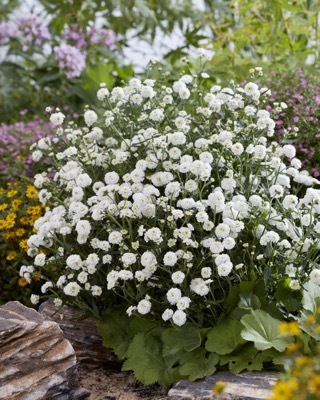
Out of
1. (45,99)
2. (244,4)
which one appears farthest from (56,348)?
(45,99)

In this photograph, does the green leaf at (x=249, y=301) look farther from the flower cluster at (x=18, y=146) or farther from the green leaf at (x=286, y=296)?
the flower cluster at (x=18, y=146)

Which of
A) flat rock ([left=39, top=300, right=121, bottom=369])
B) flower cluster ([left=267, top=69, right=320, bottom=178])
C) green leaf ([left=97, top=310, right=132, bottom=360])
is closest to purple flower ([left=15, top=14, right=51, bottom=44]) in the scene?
flower cluster ([left=267, top=69, right=320, bottom=178])

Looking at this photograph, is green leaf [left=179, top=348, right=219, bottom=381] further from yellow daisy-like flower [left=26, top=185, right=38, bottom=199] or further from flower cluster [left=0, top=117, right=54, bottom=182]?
flower cluster [left=0, top=117, right=54, bottom=182]

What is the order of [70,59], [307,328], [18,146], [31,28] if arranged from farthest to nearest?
[31,28]
[70,59]
[18,146]
[307,328]

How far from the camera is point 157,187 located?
3102 millimetres

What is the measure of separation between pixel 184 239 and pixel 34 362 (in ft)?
2.41

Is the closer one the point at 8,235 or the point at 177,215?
the point at 177,215

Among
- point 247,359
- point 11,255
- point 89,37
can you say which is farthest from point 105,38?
point 247,359

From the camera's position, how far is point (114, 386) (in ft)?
10.1

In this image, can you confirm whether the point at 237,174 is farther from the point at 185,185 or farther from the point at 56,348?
the point at 56,348

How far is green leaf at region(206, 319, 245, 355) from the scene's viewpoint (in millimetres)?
2771

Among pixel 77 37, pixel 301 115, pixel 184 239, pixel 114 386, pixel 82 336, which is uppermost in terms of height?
pixel 77 37

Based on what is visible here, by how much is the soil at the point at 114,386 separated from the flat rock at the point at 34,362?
156 millimetres

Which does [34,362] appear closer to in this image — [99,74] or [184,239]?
[184,239]
